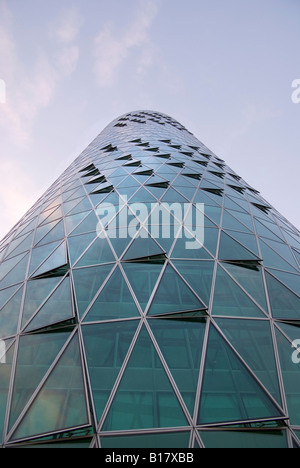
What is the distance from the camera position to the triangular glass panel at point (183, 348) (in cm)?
555

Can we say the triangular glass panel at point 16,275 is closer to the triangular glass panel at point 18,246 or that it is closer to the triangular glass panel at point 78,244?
the triangular glass panel at point 18,246

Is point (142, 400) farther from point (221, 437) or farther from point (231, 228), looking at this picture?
point (231, 228)

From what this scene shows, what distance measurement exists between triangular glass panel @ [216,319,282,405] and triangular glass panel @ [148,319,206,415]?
728 millimetres

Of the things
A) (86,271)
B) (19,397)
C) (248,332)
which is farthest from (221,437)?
(86,271)

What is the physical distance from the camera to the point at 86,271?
8906 millimetres

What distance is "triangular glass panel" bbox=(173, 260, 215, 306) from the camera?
7.86 m

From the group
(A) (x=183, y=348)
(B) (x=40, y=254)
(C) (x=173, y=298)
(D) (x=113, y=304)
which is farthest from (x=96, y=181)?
(A) (x=183, y=348)

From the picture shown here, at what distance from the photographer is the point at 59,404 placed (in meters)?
5.42

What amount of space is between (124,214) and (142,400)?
766 cm

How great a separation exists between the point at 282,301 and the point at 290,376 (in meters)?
2.46

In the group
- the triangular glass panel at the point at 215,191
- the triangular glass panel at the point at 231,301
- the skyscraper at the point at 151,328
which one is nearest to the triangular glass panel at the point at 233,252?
the skyscraper at the point at 151,328

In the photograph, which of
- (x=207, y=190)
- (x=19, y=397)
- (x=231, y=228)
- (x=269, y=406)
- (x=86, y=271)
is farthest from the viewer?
(x=207, y=190)

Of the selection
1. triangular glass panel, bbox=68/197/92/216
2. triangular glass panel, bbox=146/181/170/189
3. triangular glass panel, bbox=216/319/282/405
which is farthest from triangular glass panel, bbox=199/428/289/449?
triangular glass panel, bbox=146/181/170/189

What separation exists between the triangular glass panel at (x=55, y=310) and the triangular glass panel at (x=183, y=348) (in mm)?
2469
